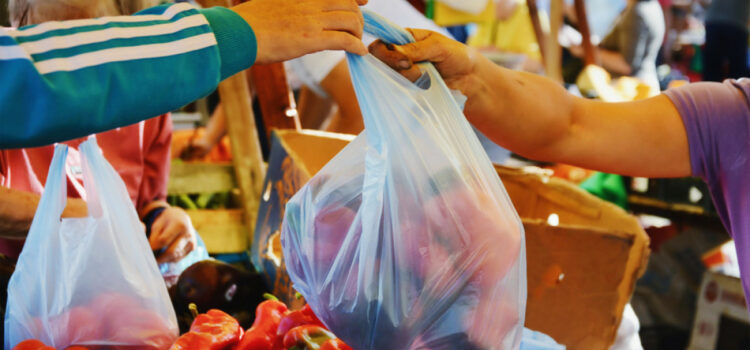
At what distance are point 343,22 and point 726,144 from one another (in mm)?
779

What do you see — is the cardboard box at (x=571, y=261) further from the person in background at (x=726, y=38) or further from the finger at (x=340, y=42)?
the person in background at (x=726, y=38)

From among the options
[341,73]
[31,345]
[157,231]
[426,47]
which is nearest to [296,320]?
[31,345]

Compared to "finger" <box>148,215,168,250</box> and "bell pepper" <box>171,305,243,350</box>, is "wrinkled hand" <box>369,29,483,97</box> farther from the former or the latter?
"finger" <box>148,215,168,250</box>

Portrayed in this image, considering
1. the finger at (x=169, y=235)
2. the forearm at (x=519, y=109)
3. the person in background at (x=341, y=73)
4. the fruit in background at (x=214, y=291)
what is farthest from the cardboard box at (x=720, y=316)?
the finger at (x=169, y=235)

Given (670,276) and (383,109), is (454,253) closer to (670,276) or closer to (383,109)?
(383,109)

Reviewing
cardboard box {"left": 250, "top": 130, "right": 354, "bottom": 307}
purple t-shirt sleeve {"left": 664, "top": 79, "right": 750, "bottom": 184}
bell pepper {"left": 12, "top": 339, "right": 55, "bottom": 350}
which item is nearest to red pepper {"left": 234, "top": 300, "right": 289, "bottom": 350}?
cardboard box {"left": 250, "top": 130, "right": 354, "bottom": 307}

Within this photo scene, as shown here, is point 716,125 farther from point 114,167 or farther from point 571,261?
point 114,167

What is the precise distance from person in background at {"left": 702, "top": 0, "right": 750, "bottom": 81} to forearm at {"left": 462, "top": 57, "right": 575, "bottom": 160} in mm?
3700

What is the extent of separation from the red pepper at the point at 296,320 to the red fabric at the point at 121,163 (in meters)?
0.71

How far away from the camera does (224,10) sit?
74 centimetres

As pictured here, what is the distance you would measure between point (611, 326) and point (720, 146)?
0.44m

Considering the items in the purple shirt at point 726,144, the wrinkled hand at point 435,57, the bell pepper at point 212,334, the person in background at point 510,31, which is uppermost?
the wrinkled hand at point 435,57

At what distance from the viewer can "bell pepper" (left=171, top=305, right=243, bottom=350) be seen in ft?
3.60

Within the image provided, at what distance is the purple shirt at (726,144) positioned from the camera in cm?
116
